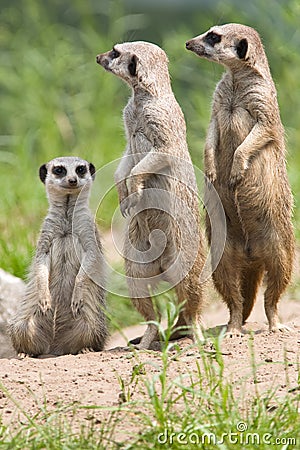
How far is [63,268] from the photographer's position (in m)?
4.27

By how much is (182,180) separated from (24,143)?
3.81 meters

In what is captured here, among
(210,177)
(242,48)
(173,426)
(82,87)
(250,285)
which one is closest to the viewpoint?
(173,426)

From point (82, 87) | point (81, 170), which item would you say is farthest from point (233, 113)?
point (82, 87)

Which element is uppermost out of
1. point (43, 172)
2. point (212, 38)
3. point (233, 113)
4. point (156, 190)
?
point (212, 38)

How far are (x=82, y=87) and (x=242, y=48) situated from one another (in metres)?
4.28

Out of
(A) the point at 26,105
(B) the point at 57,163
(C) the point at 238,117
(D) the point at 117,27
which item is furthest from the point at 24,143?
(C) the point at 238,117

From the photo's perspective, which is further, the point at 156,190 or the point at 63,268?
the point at 63,268

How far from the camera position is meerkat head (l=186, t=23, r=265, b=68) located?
400 centimetres

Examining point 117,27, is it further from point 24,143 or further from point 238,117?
point 238,117

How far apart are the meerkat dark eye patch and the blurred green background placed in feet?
7.79

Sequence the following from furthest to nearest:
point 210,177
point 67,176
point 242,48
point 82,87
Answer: point 82,87, point 67,176, point 210,177, point 242,48

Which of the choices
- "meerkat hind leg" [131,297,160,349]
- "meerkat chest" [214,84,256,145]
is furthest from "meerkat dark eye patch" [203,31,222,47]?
"meerkat hind leg" [131,297,160,349]

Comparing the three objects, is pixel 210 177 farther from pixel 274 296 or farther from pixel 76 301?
pixel 76 301

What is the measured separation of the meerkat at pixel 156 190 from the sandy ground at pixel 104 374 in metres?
0.35
